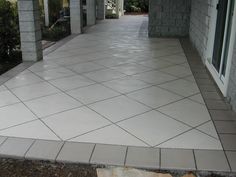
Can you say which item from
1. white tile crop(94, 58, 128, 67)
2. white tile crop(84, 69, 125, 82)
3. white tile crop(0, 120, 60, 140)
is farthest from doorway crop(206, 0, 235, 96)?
white tile crop(0, 120, 60, 140)

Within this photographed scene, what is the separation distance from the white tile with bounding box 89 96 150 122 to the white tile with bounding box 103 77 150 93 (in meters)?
0.35

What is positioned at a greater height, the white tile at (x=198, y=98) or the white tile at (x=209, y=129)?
the white tile at (x=198, y=98)

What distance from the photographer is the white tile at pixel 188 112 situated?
334 centimetres

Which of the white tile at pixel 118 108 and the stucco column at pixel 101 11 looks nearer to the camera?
the white tile at pixel 118 108

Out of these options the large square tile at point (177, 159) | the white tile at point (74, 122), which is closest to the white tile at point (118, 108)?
the white tile at point (74, 122)

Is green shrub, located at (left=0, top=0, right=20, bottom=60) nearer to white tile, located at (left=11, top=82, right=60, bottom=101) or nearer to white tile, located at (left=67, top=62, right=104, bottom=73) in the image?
white tile, located at (left=67, top=62, right=104, bottom=73)

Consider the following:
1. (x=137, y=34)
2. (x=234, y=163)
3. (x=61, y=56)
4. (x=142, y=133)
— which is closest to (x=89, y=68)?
(x=61, y=56)

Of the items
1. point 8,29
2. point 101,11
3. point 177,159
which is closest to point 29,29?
point 8,29

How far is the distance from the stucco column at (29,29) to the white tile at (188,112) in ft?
10.1

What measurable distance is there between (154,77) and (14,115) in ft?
7.23

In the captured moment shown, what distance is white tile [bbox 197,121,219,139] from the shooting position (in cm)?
304

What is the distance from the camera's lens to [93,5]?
468 inches

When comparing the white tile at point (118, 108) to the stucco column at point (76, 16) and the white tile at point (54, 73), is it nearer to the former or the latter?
the white tile at point (54, 73)

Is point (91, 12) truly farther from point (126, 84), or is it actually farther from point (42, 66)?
point (126, 84)
